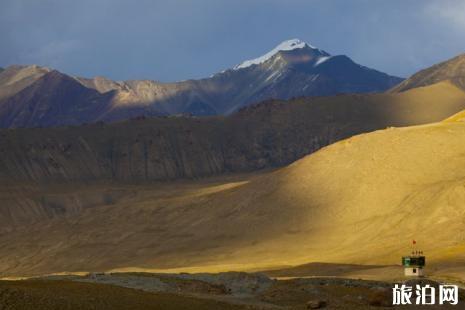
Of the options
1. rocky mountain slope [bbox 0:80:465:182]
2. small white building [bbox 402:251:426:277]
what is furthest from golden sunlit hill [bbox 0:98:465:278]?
rocky mountain slope [bbox 0:80:465:182]

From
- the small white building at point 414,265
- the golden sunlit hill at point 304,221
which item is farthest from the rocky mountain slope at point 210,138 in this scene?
the small white building at point 414,265

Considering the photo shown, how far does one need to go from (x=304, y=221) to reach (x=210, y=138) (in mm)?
97391

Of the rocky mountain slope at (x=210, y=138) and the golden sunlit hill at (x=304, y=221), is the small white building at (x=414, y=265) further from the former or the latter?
the rocky mountain slope at (x=210, y=138)

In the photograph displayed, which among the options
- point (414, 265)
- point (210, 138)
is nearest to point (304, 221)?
point (414, 265)

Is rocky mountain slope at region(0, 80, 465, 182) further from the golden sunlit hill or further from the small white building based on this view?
the small white building

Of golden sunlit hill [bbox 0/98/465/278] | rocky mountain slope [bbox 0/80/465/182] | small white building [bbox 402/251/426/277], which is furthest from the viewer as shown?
rocky mountain slope [bbox 0/80/465/182]

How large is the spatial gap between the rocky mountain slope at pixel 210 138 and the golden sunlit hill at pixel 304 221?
189ft

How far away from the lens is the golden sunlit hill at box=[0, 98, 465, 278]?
7019cm

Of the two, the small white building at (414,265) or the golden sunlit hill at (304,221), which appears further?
the golden sunlit hill at (304,221)

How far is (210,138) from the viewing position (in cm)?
17800

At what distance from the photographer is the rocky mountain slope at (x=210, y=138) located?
164 m

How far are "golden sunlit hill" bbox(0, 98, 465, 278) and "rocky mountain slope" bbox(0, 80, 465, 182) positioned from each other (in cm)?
5767

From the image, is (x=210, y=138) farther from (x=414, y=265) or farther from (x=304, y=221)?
(x=414, y=265)

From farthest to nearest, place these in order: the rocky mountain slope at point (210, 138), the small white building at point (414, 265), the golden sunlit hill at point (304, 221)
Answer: the rocky mountain slope at point (210, 138), the golden sunlit hill at point (304, 221), the small white building at point (414, 265)
